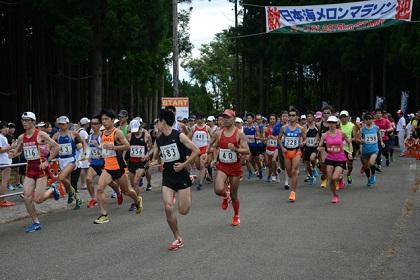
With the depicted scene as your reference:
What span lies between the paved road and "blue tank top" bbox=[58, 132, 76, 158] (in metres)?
1.23

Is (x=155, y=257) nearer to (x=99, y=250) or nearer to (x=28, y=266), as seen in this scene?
(x=99, y=250)

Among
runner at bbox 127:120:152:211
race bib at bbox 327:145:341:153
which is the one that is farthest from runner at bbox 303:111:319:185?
runner at bbox 127:120:152:211

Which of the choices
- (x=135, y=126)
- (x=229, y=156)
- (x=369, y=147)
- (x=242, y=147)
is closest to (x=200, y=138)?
(x=135, y=126)

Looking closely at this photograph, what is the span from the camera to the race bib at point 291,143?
13.4 m

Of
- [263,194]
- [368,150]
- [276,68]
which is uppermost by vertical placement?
[276,68]

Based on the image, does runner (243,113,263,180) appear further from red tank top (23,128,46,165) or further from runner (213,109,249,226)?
red tank top (23,128,46,165)

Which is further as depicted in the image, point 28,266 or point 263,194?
point 263,194

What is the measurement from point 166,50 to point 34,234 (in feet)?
129

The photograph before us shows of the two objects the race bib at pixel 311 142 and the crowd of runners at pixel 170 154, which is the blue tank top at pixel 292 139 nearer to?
the crowd of runners at pixel 170 154

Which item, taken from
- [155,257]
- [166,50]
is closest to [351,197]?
[155,257]

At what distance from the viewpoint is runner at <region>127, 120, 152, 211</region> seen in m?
13.1

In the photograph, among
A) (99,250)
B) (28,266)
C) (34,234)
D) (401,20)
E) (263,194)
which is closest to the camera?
(28,266)

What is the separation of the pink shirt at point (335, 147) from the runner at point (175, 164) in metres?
5.72

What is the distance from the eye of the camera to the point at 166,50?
48.1 m
